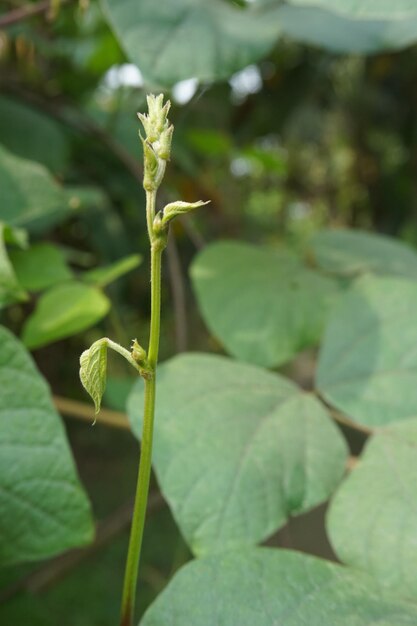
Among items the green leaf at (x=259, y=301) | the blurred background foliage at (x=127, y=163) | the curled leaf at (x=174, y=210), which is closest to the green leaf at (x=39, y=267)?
the blurred background foliage at (x=127, y=163)

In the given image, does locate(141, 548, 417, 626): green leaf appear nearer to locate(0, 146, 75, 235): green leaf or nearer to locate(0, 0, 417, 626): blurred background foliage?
locate(0, 0, 417, 626): blurred background foliage

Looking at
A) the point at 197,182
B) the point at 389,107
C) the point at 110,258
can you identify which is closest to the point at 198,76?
the point at 110,258

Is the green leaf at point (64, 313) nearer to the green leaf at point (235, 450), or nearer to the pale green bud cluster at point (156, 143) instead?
the green leaf at point (235, 450)

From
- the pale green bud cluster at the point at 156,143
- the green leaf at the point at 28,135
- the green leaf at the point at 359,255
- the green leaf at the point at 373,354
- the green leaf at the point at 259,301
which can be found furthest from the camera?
the green leaf at the point at 28,135

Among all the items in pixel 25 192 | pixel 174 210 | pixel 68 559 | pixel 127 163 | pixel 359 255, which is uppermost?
pixel 174 210

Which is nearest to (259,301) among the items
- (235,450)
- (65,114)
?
(235,450)

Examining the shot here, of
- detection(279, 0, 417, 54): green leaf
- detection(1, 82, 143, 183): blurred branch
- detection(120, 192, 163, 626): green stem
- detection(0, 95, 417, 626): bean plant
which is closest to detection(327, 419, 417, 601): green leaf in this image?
detection(0, 95, 417, 626): bean plant

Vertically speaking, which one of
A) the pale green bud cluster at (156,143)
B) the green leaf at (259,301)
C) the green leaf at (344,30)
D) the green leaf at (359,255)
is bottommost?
the green leaf at (359,255)

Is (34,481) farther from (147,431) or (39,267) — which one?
(39,267)
